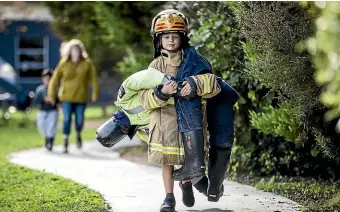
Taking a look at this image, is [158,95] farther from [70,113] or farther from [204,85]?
[70,113]

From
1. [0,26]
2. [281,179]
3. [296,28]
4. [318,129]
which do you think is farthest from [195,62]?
[0,26]

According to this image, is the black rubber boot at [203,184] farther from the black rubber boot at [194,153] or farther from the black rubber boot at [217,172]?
the black rubber boot at [194,153]

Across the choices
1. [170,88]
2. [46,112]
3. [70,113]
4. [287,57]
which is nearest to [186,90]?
[170,88]

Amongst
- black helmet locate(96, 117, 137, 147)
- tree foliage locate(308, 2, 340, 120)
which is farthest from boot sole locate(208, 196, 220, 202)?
tree foliage locate(308, 2, 340, 120)

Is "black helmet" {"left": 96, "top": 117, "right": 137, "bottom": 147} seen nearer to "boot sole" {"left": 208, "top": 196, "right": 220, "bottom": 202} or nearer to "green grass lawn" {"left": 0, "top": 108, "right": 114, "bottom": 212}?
"green grass lawn" {"left": 0, "top": 108, "right": 114, "bottom": 212}

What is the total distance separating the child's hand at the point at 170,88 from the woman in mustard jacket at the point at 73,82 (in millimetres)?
6655

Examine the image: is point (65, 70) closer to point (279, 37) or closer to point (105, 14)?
point (105, 14)

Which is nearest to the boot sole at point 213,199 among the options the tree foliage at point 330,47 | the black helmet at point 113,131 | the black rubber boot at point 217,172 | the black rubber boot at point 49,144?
the black rubber boot at point 217,172

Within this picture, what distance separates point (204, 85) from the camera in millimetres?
6379

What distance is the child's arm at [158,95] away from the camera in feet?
20.7

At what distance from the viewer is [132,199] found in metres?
7.48

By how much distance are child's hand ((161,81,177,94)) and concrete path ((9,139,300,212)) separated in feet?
3.78

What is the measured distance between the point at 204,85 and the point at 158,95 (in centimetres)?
40

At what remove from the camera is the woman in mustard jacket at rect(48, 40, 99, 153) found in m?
12.9
